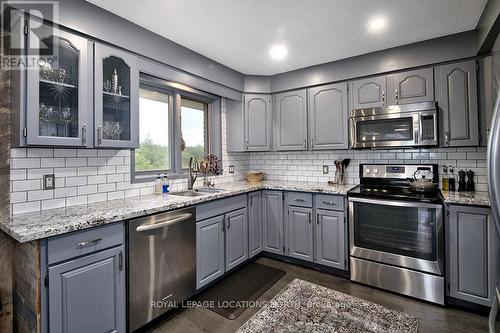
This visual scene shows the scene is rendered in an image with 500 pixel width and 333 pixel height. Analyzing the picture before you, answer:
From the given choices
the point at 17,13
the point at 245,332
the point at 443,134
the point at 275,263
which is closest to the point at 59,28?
the point at 17,13

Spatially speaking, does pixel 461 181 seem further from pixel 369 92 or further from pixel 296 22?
pixel 296 22

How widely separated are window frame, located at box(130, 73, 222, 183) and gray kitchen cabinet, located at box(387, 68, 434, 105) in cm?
218

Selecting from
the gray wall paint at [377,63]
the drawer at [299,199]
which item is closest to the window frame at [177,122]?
the gray wall paint at [377,63]

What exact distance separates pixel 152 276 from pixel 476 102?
325 centimetres

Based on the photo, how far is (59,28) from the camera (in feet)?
5.67

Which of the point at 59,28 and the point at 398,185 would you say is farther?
the point at 398,185

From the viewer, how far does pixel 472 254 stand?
6.78 ft

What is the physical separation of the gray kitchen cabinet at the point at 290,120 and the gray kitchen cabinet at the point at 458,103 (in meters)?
1.45

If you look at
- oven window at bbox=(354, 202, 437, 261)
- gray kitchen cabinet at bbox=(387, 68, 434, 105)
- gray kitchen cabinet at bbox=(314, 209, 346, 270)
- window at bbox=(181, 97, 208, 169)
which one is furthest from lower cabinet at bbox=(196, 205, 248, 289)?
gray kitchen cabinet at bbox=(387, 68, 434, 105)

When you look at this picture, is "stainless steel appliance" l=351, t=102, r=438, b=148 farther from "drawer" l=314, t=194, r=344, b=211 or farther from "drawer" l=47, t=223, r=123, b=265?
"drawer" l=47, t=223, r=123, b=265

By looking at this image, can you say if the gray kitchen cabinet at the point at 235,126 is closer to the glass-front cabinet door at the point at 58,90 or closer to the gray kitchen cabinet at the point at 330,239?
the gray kitchen cabinet at the point at 330,239

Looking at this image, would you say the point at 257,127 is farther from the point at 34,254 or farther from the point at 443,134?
the point at 34,254

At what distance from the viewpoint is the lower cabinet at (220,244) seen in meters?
2.35

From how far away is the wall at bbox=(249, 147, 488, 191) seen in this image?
258cm
